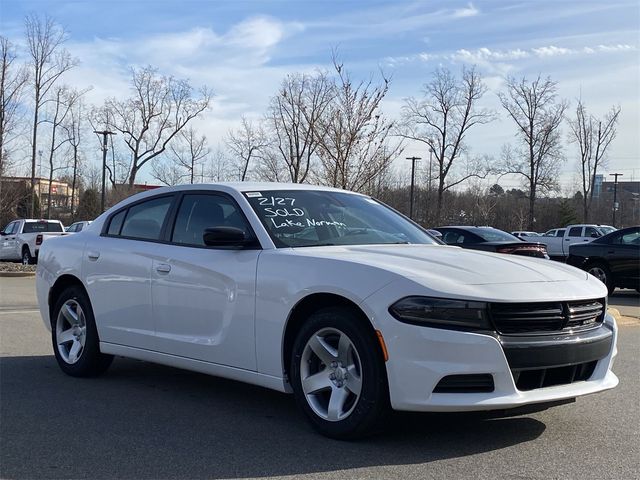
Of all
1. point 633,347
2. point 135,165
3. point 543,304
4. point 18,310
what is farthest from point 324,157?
point 135,165

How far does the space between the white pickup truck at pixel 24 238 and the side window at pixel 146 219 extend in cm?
2021

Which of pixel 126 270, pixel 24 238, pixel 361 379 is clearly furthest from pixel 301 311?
→ pixel 24 238

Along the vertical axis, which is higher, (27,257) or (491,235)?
(491,235)

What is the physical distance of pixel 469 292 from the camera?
4.17 metres

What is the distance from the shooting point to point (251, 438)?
469 cm

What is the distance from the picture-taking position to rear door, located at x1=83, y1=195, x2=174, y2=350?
5.90 metres

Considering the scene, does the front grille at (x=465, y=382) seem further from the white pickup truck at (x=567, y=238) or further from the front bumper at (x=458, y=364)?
the white pickup truck at (x=567, y=238)

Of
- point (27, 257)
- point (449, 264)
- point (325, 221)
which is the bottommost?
point (27, 257)

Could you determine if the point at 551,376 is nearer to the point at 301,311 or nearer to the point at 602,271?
the point at 301,311

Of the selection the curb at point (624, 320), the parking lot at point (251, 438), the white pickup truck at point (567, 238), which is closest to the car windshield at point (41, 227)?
the curb at point (624, 320)

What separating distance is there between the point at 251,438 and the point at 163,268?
64.1 inches

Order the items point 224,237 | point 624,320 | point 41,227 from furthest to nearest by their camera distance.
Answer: point 41,227 < point 624,320 < point 224,237

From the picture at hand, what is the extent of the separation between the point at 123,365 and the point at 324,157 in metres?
12.1

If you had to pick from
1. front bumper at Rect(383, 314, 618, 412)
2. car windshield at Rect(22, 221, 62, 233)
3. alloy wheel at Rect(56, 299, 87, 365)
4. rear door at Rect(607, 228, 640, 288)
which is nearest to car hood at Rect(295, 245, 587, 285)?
front bumper at Rect(383, 314, 618, 412)
